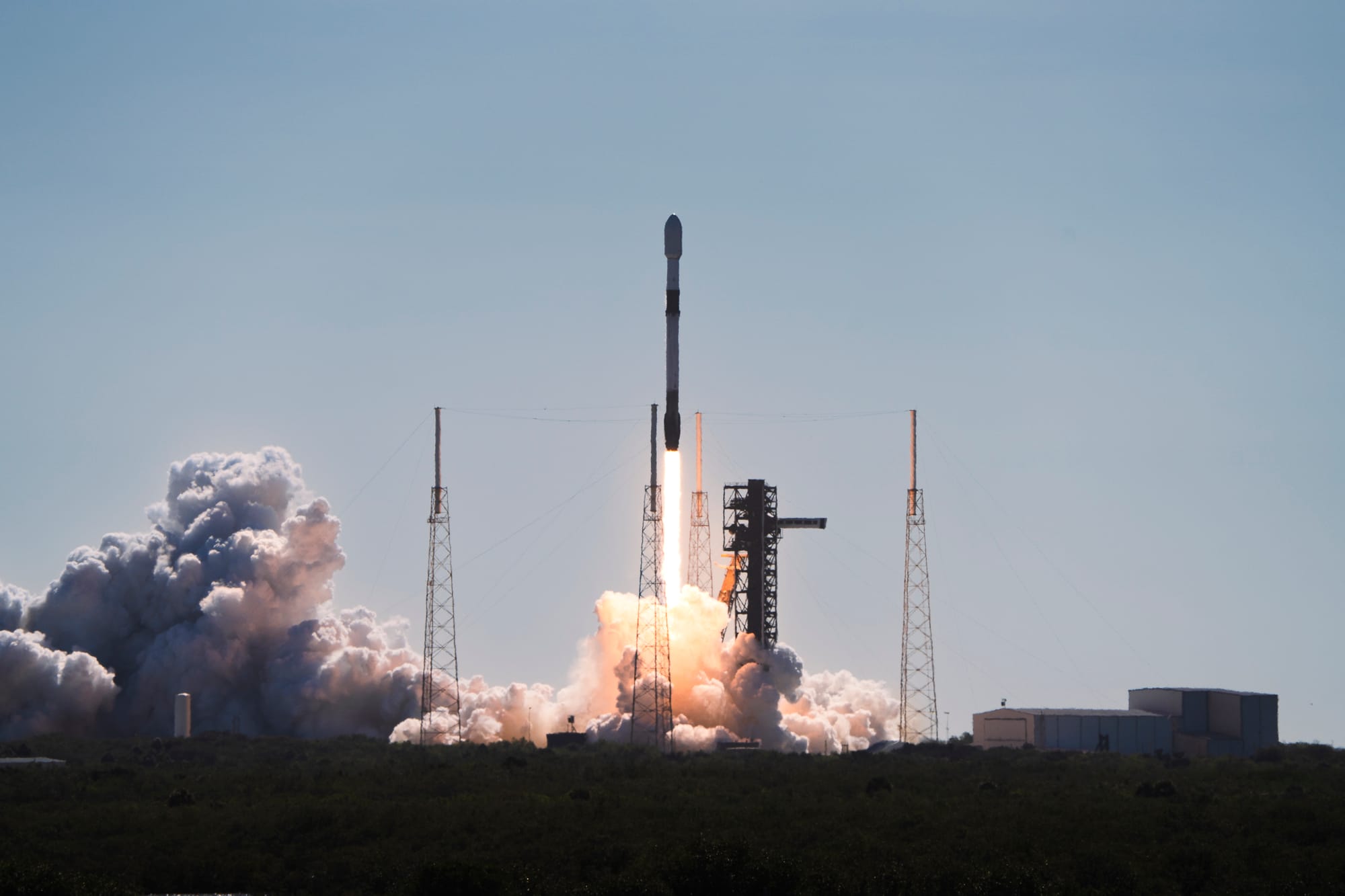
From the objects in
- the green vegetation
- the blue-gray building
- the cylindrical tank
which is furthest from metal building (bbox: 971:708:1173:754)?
the cylindrical tank

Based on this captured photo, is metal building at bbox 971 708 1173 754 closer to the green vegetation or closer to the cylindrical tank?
the green vegetation

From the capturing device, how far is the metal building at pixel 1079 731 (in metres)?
107

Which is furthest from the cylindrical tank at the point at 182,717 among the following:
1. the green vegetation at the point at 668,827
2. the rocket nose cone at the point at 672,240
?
the rocket nose cone at the point at 672,240

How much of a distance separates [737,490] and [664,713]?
1708cm

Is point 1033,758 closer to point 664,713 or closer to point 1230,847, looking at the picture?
point 664,713

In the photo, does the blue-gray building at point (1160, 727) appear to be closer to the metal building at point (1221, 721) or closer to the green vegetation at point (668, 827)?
the metal building at point (1221, 721)

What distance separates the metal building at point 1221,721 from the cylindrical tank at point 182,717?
181 ft

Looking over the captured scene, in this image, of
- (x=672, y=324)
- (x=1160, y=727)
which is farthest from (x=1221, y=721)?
(x=672, y=324)

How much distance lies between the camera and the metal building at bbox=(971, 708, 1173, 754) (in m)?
107

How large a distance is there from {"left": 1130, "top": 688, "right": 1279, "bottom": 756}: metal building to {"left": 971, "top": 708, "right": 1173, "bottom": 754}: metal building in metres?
1.60

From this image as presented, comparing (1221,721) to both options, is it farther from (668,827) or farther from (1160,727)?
(668,827)

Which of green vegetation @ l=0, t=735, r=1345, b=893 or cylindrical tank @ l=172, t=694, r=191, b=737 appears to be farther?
cylindrical tank @ l=172, t=694, r=191, b=737

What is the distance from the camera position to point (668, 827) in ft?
233

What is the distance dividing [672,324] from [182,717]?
35753 mm
